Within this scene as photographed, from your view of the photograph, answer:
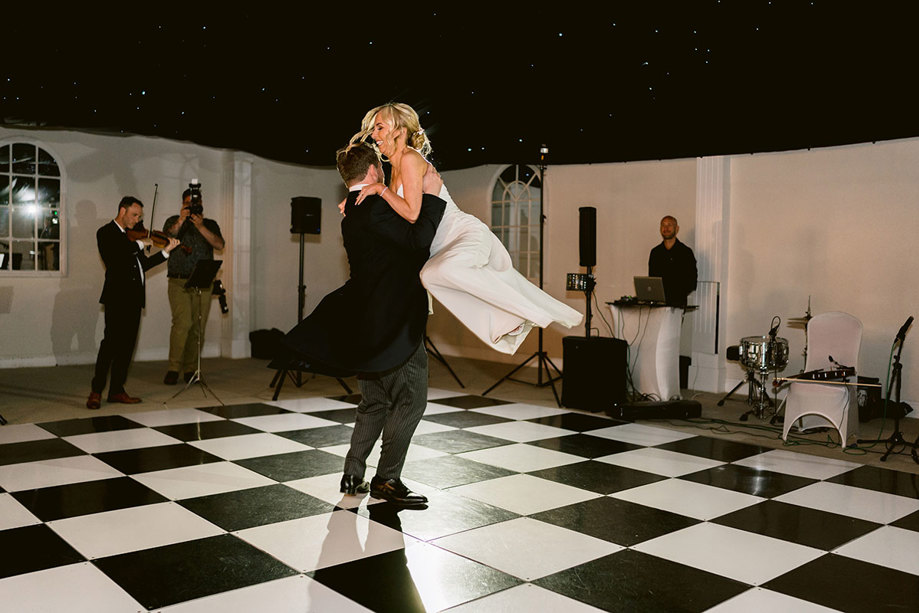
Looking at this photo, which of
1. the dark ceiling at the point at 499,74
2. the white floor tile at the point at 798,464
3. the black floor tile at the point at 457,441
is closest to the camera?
the white floor tile at the point at 798,464

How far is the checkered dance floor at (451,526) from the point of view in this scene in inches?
94.5

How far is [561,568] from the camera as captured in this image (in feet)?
8.65

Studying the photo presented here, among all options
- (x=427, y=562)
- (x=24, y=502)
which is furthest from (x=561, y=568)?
(x=24, y=502)

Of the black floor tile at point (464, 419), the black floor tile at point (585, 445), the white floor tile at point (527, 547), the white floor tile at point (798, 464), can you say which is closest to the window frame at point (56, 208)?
the black floor tile at point (464, 419)

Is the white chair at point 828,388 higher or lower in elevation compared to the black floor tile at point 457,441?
higher

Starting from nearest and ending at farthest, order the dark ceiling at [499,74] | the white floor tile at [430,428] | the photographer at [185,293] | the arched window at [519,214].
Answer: the dark ceiling at [499,74], the white floor tile at [430,428], the photographer at [185,293], the arched window at [519,214]

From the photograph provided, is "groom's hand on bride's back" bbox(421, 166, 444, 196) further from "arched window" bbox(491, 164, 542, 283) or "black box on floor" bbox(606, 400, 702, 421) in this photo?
"arched window" bbox(491, 164, 542, 283)

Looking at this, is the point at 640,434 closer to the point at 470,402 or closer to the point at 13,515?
the point at 470,402

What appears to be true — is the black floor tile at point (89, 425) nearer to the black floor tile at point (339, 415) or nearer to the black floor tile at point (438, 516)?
the black floor tile at point (339, 415)

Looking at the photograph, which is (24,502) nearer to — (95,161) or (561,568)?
(561,568)

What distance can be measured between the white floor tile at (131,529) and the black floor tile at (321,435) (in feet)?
4.60

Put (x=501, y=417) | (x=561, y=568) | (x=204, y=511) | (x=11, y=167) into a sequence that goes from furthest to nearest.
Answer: (x=11, y=167)
(x=501, y=417)
(x=204, y=511)
(x=561, y=568)

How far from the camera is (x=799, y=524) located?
3207 millimetres

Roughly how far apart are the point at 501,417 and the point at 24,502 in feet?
10.5
